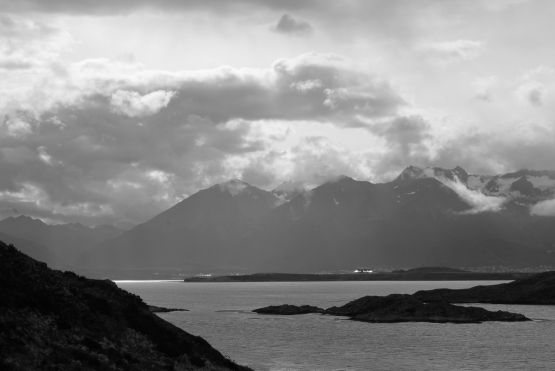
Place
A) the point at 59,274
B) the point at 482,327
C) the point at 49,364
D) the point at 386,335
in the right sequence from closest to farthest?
1. the point at 49,364
2. the point at 59,274
3. the point at 386,335
4. the point at 482,327

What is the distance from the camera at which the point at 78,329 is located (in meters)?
68.2

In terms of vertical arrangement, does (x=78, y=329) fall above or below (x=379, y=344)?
above

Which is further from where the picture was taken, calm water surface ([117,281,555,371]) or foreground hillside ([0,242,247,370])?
calm water surface ([117,281,555,371])

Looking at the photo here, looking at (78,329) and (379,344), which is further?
(379,344)

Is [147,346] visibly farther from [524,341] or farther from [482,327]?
[482,327]

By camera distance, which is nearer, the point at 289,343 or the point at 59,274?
the point at 59,274

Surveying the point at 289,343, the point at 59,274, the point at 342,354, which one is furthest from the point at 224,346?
Answer: the point at 59,274

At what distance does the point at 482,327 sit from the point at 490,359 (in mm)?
59597

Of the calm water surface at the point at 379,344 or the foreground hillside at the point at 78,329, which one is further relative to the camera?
the calm water surface at the point at 379,344

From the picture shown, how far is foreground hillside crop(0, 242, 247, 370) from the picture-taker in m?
58.9

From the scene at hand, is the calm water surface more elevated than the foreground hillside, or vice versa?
the foreground hillside

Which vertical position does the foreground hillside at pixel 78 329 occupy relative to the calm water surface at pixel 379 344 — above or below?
above

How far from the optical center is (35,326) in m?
63.2

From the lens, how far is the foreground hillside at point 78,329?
193 feet
